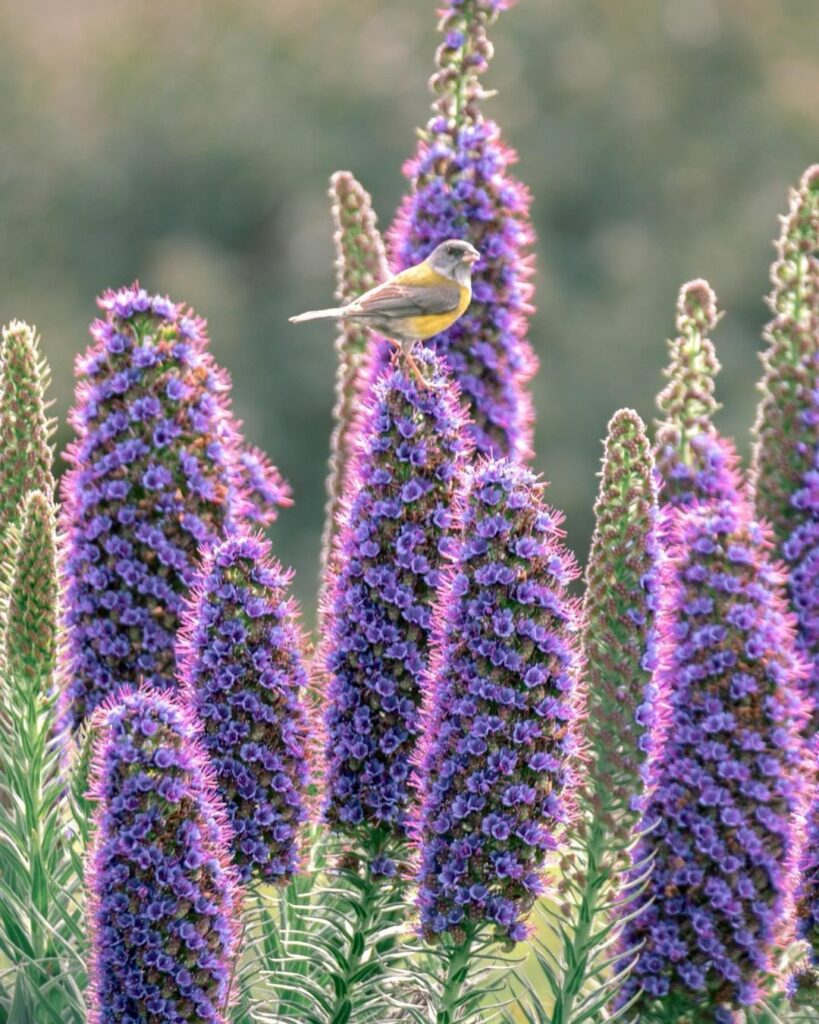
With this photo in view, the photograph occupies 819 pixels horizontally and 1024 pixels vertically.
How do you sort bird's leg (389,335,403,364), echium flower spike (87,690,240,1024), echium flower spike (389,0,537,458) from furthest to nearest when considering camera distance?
1. echium flower spike (389,0,537,458)
2. bird's leg (389,335,403,364)
3. echium flower spike (87,690,240,1024)

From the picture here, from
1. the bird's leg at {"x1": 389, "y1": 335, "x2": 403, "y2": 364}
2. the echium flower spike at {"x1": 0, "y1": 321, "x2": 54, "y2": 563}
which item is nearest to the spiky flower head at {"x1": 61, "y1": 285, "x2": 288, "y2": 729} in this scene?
the echium flower spike at {"x1": 0, "y1": 321, "x2": 54, "y2": 563}

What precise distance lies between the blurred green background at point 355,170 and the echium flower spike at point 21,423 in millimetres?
23071

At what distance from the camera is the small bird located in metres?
6.14

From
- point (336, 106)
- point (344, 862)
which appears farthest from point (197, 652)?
point (336, 106)

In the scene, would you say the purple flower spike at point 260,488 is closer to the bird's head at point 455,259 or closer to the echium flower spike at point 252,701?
the bird's head at point 455,259

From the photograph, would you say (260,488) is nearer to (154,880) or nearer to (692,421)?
(692,421)

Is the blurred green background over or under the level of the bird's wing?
over

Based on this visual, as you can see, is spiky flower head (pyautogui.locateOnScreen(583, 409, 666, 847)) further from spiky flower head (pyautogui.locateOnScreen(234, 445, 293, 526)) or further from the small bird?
spiky flower head (pyautogui.locateOnScreen(234, 445, 293, 526))

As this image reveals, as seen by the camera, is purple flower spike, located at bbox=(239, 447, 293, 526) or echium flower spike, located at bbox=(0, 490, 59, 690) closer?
echium flower spike, located at bbox=(0, 490, 59, 690)

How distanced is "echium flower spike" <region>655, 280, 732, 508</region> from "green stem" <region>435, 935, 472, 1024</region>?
5.74 ft

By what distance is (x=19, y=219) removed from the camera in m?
34.9

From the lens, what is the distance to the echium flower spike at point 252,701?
16.5ft

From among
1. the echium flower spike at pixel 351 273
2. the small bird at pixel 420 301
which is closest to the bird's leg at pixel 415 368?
the small bird at pixel 420 301

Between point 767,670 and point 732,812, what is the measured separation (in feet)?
1.35
